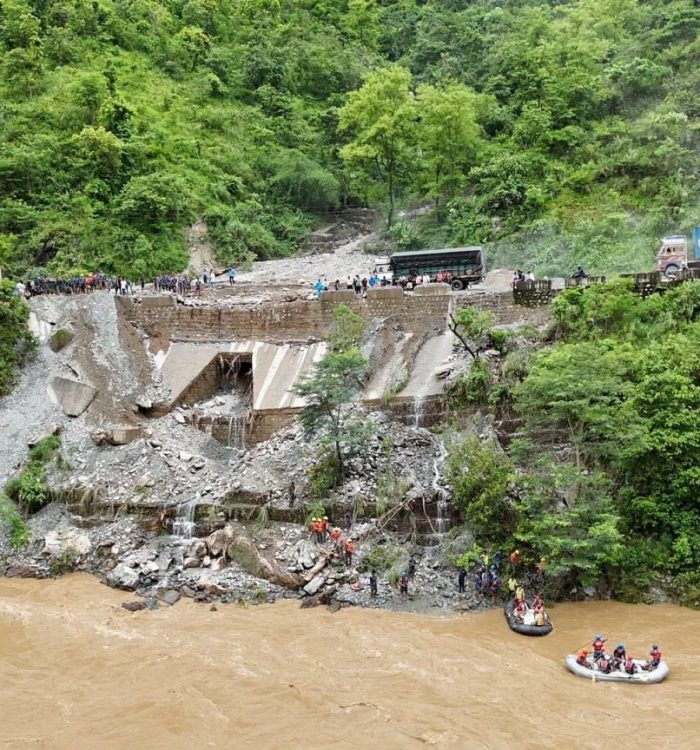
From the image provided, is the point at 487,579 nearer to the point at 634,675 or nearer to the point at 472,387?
the point at 634,675

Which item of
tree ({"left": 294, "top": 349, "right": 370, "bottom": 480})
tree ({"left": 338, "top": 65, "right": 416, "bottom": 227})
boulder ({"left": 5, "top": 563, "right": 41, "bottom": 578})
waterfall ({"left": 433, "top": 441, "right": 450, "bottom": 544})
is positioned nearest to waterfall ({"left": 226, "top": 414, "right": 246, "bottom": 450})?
tree ({"left": 294, "top": 349, "right": 370, "bottom": 480})

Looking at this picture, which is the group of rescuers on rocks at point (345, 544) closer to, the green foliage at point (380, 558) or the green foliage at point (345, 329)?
the green foliage at point (380, 558)

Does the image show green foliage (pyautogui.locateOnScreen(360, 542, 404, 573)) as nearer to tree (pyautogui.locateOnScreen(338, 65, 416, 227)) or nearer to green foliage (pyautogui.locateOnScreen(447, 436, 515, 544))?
green foliage (pyautogui.locateOnScreen(447, 436, 515, 544))

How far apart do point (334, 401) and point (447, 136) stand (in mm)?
27648

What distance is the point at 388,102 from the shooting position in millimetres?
47594

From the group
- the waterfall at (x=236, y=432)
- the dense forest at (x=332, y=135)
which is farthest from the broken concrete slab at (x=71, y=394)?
the dense forest at (x=332, y=135)

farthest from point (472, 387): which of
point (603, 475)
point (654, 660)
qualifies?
point (654, 660)

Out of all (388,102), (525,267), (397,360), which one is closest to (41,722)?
(397,360)

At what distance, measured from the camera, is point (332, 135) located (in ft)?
178

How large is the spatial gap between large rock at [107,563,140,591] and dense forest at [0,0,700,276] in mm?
21637

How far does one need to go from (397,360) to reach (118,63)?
129 feet

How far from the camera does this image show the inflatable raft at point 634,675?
15625 millimetres

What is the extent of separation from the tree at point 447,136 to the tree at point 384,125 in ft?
Result: 2.91

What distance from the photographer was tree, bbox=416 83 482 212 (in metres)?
45.3
